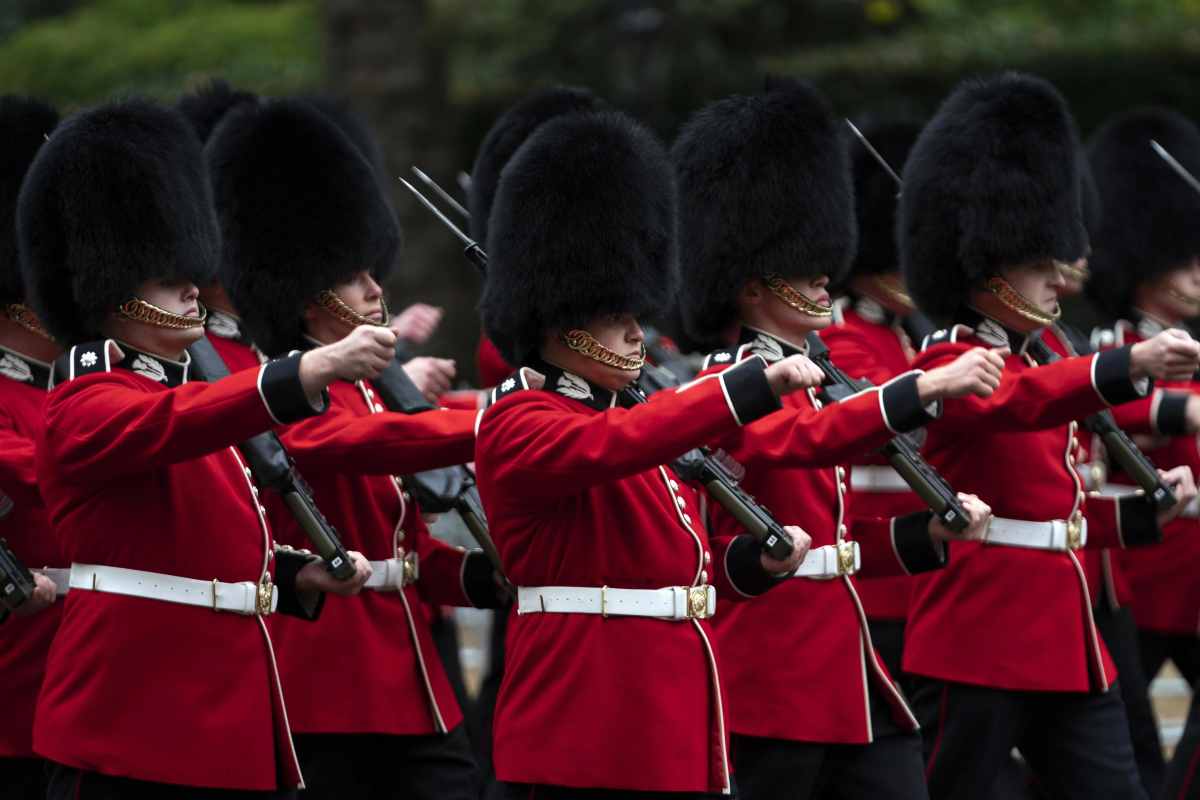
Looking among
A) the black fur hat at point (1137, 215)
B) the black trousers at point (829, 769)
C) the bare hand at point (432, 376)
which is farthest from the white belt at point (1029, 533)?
the black fur hat at point (1137, 215)

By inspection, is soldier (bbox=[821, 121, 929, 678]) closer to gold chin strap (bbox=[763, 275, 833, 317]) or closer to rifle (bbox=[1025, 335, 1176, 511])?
rifle (bbox=[1025, 335, 1176, 511])

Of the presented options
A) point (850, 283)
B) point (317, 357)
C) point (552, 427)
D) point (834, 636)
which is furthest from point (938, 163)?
point (317, 357)

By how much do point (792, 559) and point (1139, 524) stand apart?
142 centimetres

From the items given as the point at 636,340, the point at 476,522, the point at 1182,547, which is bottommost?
the point at 1182,547

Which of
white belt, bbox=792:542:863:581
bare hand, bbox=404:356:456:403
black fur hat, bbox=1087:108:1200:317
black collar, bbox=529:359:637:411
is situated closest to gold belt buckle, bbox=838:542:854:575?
white belt, bbox=792:542:863:581

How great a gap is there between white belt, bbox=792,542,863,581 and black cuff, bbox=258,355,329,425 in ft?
4.27

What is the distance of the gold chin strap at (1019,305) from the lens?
5.23 metres

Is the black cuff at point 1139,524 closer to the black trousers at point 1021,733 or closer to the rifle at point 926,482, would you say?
the black trousers at point 1021,733

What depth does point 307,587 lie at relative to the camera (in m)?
4.45

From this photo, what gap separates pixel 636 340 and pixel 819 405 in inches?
27.3

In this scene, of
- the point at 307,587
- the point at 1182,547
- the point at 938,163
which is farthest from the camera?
the point at 1182,547

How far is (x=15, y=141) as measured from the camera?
17.0 feet

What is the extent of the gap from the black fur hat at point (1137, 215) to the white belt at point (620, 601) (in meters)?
3.20

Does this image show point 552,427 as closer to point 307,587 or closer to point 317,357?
point 317,357
